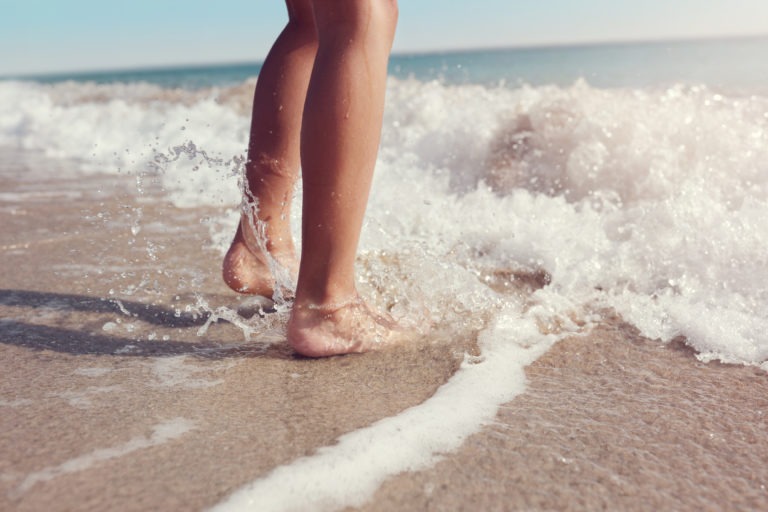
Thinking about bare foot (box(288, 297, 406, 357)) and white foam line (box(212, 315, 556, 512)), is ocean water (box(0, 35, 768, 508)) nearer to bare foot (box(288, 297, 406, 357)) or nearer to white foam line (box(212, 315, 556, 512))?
white foam line (box(212, 315, 556, 512))

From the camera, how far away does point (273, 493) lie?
2.97ft

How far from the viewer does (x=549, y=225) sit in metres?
2.38

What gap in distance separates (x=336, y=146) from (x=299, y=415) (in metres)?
0.50

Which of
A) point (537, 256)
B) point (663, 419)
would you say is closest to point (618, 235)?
point (537, 256)

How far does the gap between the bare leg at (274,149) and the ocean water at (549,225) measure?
0.11 m

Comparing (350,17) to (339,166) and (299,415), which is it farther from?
(299,415)

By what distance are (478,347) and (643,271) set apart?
751 mm

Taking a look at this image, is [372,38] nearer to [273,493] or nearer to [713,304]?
[273,493]

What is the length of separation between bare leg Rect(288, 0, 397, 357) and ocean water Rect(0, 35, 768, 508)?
246mm

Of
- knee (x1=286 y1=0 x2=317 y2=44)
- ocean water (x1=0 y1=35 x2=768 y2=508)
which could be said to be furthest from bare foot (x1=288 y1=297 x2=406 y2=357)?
knee (x1=286 y1=0 x2=317 y2=44)

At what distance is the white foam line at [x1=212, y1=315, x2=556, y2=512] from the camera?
896mm

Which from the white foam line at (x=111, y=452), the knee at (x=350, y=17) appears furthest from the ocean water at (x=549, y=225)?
the knee at (x=350, y=17)

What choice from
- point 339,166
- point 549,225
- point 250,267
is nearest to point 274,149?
point 250,267

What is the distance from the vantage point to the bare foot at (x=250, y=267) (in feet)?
5.64
